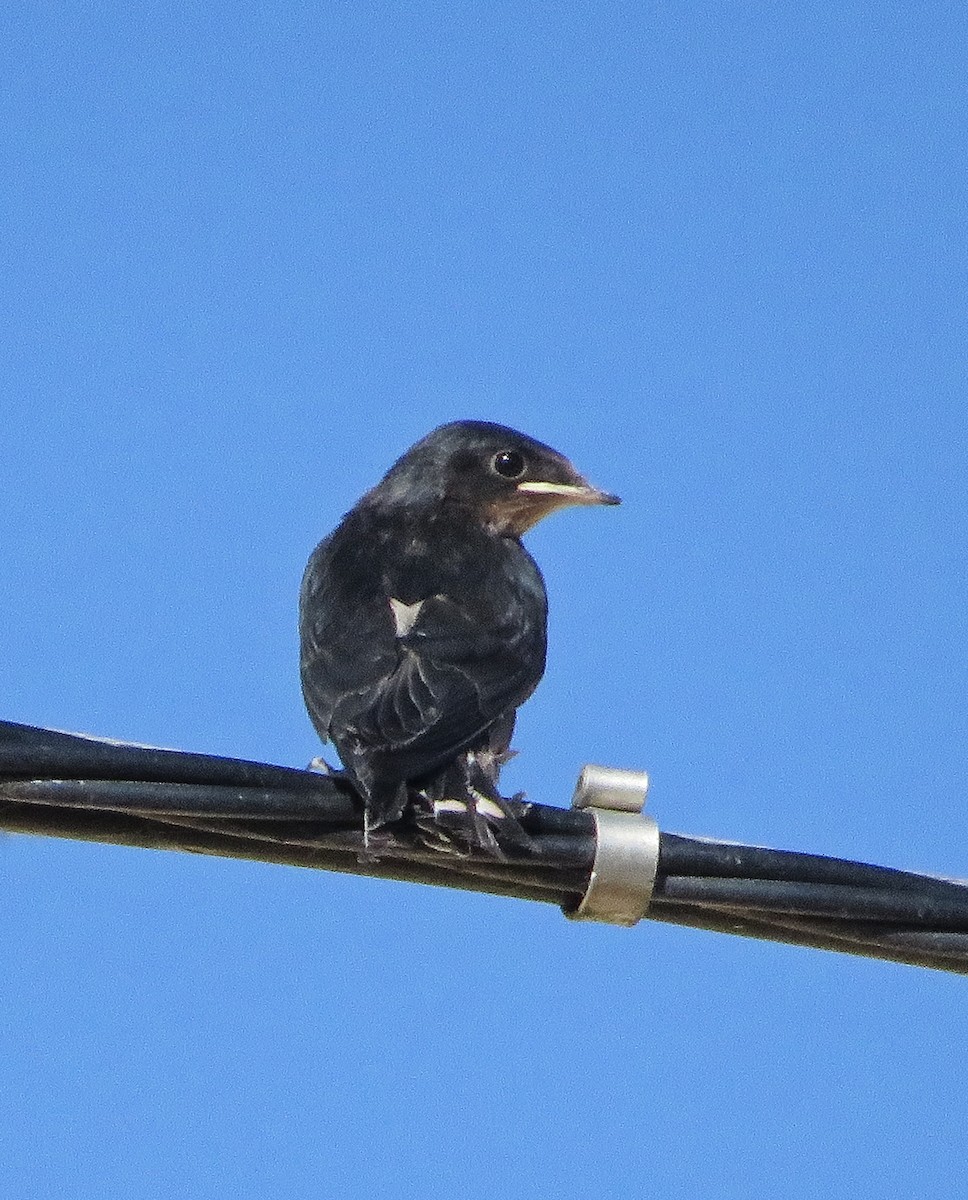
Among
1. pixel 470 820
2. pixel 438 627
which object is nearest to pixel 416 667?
pixel 438 627

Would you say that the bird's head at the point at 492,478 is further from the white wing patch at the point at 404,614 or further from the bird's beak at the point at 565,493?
the white wing patch at the point at 404,614

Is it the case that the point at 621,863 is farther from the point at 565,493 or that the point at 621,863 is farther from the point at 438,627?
the point at 565,493

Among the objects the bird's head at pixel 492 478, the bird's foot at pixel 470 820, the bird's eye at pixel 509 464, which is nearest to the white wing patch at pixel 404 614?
the bird's foot at pixel 470 820

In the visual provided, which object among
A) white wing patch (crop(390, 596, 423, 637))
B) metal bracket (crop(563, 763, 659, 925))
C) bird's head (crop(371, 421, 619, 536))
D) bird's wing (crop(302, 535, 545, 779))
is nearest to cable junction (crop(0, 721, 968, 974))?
metal bracket (crop(563, 763, 659, 925))

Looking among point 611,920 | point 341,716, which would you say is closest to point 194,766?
point 611,920

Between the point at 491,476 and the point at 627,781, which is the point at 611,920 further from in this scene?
the point at 491,476

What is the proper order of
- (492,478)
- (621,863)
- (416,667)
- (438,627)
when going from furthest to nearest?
(492,478)
(438,627)
(416,667)
(621,863)
